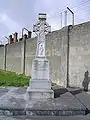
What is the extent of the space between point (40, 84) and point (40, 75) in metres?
0.38

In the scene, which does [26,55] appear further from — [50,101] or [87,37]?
[50,101]

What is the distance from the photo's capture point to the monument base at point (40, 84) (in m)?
10.4

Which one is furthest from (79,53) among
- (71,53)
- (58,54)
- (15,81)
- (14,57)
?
A: (14,57)

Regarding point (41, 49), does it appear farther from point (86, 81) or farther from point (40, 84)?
point (86, 81)

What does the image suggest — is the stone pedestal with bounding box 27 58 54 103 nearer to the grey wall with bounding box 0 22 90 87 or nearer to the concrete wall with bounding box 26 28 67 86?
the grey wall with bounding box 0 22 90 87

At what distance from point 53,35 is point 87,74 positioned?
5931 millimetres

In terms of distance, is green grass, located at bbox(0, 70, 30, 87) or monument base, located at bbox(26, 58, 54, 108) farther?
green grass, located at bbox(0, 70, 30, 87)

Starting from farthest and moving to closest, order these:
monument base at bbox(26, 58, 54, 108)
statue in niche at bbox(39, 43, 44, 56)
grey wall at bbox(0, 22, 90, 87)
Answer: grey wall at bbox(0, 22, 90, 87) < statue in niche at bbox(39, 43, 44, 56) < monument base at bbox(26, 58, 54, 108)

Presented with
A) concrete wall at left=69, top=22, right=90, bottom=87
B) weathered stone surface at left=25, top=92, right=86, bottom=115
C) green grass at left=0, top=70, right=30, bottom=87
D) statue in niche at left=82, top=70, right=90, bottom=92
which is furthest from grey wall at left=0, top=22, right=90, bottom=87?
weathered stone surface at left=25, top=92, right=86, bottom=115

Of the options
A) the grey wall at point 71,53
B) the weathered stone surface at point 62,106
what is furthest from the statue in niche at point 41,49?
the grey wall at point 71,53

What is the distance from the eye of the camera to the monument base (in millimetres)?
10414

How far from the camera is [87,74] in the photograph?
46.1 ft

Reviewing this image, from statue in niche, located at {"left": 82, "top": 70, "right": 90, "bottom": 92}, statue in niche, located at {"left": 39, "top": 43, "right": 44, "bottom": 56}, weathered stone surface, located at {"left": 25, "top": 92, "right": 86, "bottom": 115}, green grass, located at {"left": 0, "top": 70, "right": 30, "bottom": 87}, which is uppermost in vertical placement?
statue in niche, located at {"left": 39, "top": 43, "right": 44, "bottom": 56}

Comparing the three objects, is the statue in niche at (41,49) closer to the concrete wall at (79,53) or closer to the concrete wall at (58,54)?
the concrete wall at (79,53)
